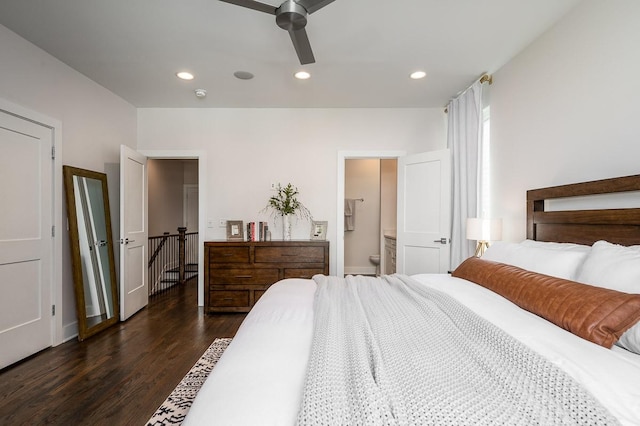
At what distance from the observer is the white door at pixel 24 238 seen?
7.88 ft

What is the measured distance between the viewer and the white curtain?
317 centimetres

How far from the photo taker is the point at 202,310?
3840 mm

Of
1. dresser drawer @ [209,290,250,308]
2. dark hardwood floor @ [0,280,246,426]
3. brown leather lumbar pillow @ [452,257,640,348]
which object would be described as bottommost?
dark hardwood floor @ [0,280,246,426]

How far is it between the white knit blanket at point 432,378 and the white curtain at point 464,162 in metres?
2.22

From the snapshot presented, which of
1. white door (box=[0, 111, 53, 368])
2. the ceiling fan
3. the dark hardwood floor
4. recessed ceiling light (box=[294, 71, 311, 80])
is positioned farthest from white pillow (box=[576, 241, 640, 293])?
white door (box=[0, 111, 53, 368])

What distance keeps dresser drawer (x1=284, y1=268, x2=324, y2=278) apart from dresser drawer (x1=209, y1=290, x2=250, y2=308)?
1.79ft

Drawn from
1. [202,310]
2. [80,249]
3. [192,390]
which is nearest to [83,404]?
[192,390]

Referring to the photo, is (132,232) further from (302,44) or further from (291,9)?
(291,9)

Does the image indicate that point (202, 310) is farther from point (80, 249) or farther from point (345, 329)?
point (345, 329)

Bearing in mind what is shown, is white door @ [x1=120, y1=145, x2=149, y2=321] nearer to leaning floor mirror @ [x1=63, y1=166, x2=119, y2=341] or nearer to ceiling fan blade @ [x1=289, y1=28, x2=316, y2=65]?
leaning floor mirror @ [x1=63, y1=166, x2=119, y2=341]

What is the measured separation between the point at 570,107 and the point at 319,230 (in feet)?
9.03

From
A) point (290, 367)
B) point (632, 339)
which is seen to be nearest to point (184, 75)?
point (290, 367)

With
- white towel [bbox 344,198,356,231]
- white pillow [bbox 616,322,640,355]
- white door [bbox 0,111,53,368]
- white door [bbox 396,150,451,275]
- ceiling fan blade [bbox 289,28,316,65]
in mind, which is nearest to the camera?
white pillow [bbox 616,322,640,355]

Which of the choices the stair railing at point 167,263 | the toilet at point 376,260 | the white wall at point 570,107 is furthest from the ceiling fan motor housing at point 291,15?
the toilet at point 376,260
